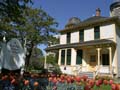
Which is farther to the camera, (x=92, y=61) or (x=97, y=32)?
(x=92, y=61)

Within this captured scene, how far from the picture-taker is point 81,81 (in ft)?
12.7

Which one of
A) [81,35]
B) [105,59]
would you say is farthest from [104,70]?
[81,35]

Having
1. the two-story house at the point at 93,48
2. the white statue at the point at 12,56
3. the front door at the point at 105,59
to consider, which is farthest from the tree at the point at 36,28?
the white statue at the point at 12,56

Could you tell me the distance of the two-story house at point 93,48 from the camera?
2091 cm

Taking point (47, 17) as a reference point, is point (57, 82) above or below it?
below

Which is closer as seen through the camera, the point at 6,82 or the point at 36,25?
the point at 6,82

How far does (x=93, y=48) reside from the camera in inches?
909

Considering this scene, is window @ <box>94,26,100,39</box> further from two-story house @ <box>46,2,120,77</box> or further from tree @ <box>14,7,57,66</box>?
tree @ <box>14,7,57,66</box>

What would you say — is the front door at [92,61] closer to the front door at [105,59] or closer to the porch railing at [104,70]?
the front door at [105,59]

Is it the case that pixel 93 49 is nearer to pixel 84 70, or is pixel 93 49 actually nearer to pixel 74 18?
pixel 84 70

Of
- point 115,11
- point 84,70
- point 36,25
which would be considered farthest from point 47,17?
point 115,11

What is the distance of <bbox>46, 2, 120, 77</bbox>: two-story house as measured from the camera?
20906mm

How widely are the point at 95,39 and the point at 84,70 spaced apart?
4.30 meters

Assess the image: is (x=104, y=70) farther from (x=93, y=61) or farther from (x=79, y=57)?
(x=79, y=57)
